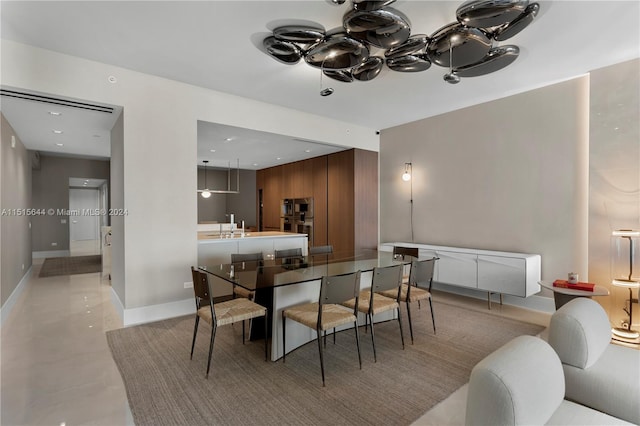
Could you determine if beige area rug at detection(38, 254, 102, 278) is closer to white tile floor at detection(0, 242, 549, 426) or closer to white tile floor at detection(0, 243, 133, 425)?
white tile floor at detection(0, 242, 549, 426)

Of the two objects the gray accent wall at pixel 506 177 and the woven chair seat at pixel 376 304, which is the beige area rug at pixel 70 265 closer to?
the woven chair seat at pixel 376 304

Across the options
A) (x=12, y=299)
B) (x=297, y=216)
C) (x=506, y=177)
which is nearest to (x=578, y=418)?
(x=506, y=177)

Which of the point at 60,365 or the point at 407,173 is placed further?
the point at 407,173

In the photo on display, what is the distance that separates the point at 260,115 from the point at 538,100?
391cm

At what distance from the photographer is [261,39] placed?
3023mm

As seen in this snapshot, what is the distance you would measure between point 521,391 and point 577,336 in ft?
2.97

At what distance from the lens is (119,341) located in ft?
10.8

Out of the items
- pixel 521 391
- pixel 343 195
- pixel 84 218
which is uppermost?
Result: pixel 343 195

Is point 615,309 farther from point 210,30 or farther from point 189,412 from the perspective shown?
point 210,30

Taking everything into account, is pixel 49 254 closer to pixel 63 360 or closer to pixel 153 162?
pixel 153 162

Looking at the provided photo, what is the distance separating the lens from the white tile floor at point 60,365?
83.7 inches

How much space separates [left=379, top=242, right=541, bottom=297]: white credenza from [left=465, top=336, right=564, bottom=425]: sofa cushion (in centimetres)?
296

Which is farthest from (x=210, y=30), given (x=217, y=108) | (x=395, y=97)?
(x=395, y=97)

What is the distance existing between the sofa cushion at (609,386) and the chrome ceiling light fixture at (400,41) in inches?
95.8
